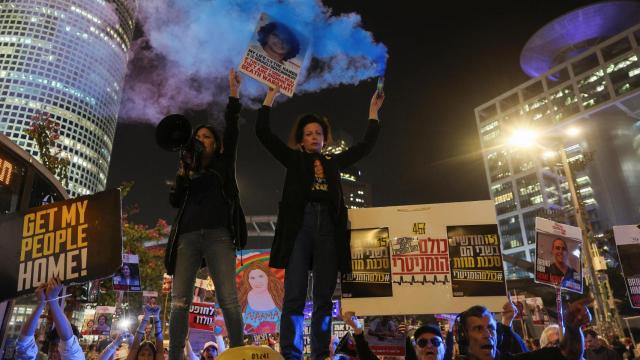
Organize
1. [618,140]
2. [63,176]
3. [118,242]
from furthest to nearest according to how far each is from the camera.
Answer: [618,140]
[63,176]
[118,242]

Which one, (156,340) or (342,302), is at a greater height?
(342,302)

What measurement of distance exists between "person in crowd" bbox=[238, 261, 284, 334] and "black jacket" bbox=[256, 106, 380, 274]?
5068mm

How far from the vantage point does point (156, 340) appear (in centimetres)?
485

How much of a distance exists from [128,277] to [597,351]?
1025cm

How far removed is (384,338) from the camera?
4.29 metres

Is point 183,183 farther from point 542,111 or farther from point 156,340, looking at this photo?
point 542,111

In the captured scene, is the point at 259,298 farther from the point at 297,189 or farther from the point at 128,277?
the point at 297,189

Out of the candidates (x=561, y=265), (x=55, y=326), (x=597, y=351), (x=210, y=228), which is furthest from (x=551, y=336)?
(x=55, y=326)

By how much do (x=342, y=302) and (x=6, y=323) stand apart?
12.5 feet

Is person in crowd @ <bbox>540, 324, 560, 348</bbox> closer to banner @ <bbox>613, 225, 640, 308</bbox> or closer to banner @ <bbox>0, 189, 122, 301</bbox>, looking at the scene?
banner @ <bbox>613, 225, 640, 308</bbox>

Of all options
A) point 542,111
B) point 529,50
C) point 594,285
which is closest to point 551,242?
point 594,285

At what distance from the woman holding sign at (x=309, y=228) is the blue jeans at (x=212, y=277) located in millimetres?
383

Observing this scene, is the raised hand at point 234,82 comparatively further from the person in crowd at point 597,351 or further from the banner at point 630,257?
the person in crowd at point 597,351

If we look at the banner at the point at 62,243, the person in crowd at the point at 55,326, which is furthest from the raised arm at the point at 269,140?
the person in crowd at the point at 55,326
